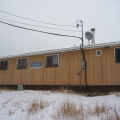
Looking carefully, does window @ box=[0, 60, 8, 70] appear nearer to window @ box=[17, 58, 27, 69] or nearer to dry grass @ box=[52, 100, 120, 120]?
window @ box=[17, 58, 27, 69]

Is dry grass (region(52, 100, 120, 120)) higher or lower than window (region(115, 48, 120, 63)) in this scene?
lower

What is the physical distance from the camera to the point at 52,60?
1330cm

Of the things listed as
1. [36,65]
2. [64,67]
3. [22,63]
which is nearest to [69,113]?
[64,67]

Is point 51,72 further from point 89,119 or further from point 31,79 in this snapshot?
point 89,119

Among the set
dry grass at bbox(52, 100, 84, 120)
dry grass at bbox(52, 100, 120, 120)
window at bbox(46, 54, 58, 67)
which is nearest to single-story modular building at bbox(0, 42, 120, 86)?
window at bbox(46, 54, 58, 67)

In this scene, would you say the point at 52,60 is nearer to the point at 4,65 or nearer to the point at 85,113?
the point at 4,65

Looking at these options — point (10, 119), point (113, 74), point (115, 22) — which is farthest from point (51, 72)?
point (115, 22)

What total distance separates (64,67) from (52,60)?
133cm

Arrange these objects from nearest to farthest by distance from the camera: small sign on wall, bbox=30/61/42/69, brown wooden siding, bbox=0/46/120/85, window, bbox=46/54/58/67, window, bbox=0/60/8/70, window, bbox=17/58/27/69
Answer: brown wooden siding, bbox=0/46/120/85 < window, bbox=46/54/58/67 < small sign on wall, bbox=30/61/42/69 < window, bbox=17/58/27/69 < window, bbox=0/60/8/70

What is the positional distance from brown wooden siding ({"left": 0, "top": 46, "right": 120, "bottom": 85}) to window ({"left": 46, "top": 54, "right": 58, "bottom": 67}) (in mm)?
336

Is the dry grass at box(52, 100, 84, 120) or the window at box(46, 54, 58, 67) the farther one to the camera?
the window at box(46, 54, 58, 67)

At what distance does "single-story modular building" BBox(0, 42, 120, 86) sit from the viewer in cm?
1081

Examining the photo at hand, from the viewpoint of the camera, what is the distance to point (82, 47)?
11734 mm

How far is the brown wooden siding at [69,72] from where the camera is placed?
10797 millimetres
